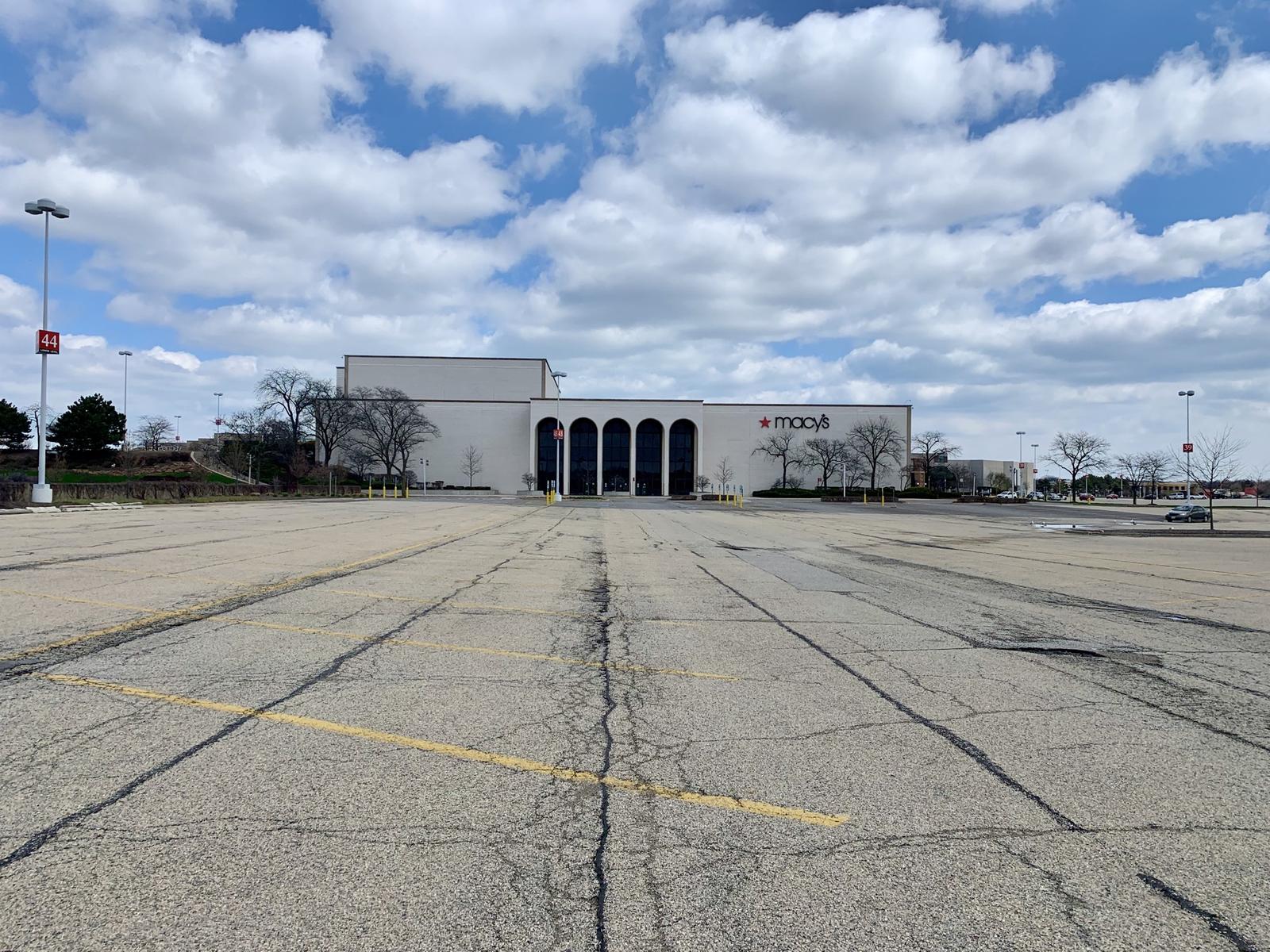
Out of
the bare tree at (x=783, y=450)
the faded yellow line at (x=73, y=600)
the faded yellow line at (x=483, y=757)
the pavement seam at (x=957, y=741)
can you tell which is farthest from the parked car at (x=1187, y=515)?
the faded yellow line at (x=73, y=600)

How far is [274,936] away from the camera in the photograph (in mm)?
2811

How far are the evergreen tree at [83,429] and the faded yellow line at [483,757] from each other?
233ft

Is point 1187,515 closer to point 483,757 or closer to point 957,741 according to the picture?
point 957,741

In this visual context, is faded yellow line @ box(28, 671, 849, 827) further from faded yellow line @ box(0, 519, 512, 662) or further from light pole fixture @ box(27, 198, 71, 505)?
light pole fixture @ box(27, 198, 71, 505)

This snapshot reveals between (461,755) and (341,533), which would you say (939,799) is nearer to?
(461,755)

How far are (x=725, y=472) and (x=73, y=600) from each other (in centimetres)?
9192

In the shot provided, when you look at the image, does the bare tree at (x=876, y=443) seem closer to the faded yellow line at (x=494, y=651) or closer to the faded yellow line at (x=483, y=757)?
the faded yellow line at (x=494, y=651)

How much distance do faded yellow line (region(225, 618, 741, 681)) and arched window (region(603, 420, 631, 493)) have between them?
9125cm

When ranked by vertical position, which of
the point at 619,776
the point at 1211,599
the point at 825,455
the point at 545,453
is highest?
the point at 825,455

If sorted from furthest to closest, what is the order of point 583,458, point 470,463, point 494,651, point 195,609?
point 583,458 < point 470,463 < point 195,609 < point 494,651

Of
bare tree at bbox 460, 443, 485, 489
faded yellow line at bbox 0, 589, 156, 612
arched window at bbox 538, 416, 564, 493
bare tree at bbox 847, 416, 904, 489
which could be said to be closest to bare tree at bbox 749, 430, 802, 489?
bare tree at bbox 847, 416, 904, 489

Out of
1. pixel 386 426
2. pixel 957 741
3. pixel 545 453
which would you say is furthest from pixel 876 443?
pixel 957 741

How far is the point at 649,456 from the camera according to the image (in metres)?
101

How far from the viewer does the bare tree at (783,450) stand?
99.0 meters
